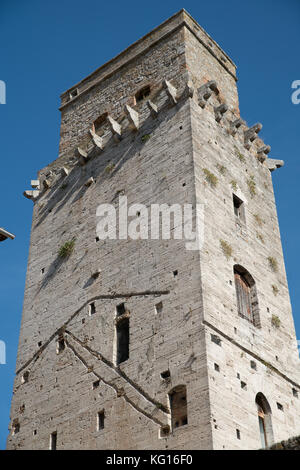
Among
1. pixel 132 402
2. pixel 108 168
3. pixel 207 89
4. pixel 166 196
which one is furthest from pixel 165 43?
pixel 132 402

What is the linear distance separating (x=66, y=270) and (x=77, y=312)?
1597 mm

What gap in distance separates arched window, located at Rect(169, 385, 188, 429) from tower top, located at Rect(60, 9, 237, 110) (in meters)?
11.4

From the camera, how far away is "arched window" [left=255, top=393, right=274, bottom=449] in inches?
696

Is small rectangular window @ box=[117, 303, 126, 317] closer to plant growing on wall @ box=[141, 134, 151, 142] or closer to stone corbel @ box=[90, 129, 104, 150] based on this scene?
plant growing on wall @ box=[141, 134, 151, 142]

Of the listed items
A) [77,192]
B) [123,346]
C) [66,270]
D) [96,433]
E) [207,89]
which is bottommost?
[96,433]

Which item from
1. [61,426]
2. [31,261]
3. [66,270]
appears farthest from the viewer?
[31,261]

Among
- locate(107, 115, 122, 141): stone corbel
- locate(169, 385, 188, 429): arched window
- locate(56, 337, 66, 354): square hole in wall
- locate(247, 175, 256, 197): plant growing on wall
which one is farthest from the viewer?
locate(107, 115, 122, 141): stone corbel

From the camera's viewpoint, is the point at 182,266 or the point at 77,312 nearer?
the point at 182,266

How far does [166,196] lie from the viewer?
2006 cm

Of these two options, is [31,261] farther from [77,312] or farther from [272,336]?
[272,336]

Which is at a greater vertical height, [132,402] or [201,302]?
[201,302]

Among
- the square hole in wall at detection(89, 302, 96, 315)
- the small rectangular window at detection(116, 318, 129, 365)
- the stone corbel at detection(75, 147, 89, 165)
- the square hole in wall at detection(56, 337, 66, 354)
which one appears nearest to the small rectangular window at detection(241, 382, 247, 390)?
the small rectangular window at detection(116, 318, 129, 365)
